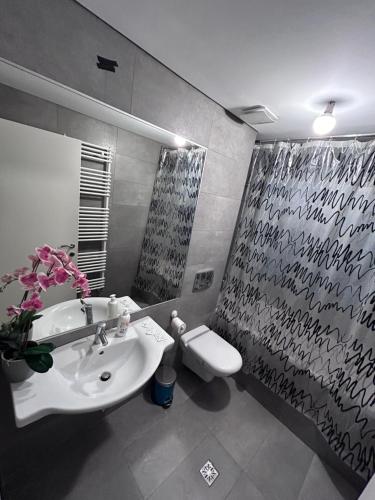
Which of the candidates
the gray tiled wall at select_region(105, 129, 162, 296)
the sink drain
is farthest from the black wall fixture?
the sink drain

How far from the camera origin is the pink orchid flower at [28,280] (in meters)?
0.83

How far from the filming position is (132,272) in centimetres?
144

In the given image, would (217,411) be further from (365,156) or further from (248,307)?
(365,156)

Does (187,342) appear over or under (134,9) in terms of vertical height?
under

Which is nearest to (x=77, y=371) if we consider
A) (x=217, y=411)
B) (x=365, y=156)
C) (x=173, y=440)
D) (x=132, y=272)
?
(x=132, y=272)

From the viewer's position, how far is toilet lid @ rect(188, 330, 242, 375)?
165cm

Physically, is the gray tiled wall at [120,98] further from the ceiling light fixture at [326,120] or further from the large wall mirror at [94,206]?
the ceiling light fixture at [326,120]

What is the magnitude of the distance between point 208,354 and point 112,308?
94 cm

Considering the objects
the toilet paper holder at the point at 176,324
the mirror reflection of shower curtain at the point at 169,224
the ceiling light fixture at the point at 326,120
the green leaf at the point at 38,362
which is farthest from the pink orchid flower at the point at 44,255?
the ceiling light fixture at the point at 326,120

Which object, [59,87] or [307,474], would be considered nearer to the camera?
→ [59,87]

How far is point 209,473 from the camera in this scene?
4.48ft

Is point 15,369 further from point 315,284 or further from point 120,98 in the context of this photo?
point 315,284

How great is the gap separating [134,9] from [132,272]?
50.2 inches

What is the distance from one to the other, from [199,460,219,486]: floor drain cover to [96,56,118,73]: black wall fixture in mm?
2373
